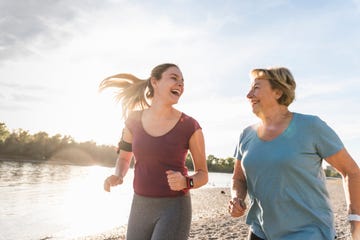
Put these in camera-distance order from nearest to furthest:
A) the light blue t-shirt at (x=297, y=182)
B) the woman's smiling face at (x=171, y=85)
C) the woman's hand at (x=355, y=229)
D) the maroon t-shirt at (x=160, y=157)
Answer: the woman's hand at (x=355, y=229) → the light blue t-shirt at (x=297, y=182) → the maroon t-shirt at (x=160, y=157) → the woman's smiling face at (x=171, y=85)

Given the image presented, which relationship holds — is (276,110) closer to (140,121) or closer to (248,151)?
(248,151)

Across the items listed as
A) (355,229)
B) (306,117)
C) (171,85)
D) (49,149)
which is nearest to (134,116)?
(171,85)

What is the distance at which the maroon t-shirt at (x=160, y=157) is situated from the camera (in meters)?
3.64

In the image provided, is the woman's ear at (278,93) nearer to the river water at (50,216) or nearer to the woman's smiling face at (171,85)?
the woman's smiling face at (171,85)

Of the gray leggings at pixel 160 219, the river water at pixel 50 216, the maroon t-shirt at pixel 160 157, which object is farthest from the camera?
the river water at pixel 50 216

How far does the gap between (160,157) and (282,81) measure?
1.33 meters

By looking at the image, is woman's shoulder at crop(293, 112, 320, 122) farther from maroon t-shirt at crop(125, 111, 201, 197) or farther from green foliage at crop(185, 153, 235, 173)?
green foliage at crop(185, 153, 235, 173)

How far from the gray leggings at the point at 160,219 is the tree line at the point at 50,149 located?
10837 centimetres

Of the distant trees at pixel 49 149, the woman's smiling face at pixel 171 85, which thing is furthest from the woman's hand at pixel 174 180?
the distant trees at pixel 49 149

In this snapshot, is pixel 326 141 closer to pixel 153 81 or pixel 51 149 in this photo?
Answer: pixel 153 81

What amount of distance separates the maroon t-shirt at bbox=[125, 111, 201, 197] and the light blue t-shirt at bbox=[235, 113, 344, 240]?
2.95ft

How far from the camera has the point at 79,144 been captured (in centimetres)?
14350

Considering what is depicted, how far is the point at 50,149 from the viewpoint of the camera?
420ft

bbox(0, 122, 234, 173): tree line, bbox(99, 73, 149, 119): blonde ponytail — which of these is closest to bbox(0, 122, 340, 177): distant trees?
bbox(0, 122, 234, 173): tree line
